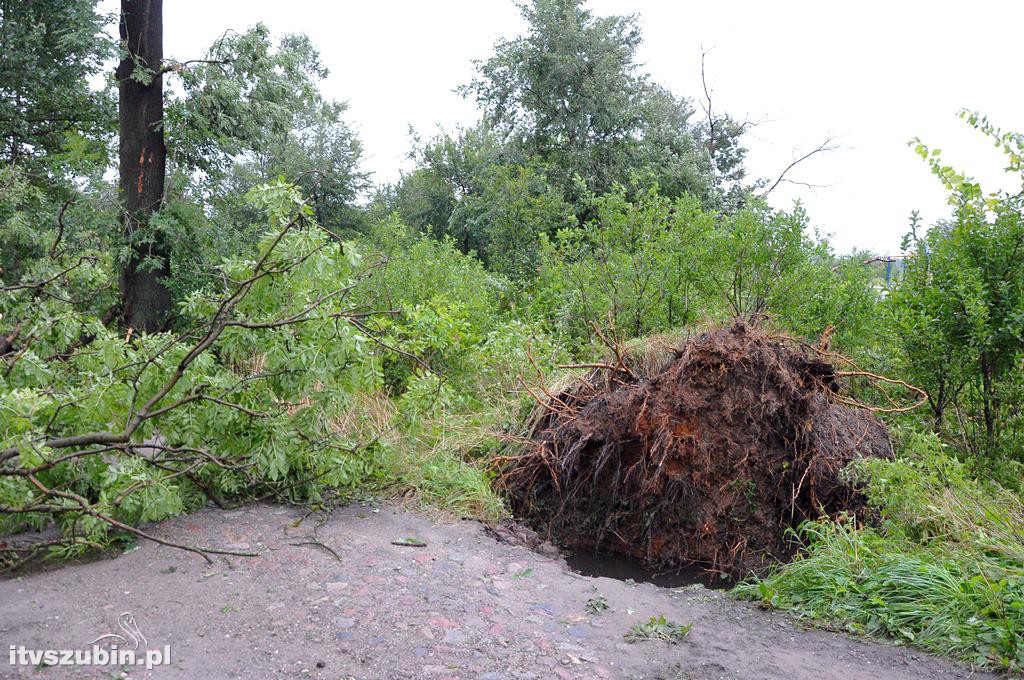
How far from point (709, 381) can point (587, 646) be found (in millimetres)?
2940

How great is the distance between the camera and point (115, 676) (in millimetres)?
3246

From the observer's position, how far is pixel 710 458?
609 cm

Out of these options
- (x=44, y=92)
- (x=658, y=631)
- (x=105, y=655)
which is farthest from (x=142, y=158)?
(x=658, y=631)

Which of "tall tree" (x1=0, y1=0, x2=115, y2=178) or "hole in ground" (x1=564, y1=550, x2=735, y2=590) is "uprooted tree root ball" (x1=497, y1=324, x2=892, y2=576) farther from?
"tall tree" (x1=0, y1=0, x2=115, y2=178)

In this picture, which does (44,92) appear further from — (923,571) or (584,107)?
(923,571)

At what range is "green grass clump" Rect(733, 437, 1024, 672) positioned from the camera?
389 centimetres

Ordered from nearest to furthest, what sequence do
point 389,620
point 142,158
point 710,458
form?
point 389,620 → point 710,458 → point 142,158

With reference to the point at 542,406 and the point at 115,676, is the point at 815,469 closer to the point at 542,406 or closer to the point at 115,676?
the point at 542,406

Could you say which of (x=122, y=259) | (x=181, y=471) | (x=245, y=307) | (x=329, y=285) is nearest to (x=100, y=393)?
(x=181, y=471)

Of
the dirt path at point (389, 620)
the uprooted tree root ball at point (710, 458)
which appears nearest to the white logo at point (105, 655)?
the dirt path at point (389, 620)

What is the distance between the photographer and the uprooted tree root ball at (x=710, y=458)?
19.9 ft

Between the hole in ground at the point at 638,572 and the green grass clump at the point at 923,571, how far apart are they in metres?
0.52

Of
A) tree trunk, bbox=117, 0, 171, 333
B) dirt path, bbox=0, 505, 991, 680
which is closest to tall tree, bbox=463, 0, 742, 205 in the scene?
tree trunk, bbox=117, 0, 171, 333

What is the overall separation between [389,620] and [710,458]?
124 inches
